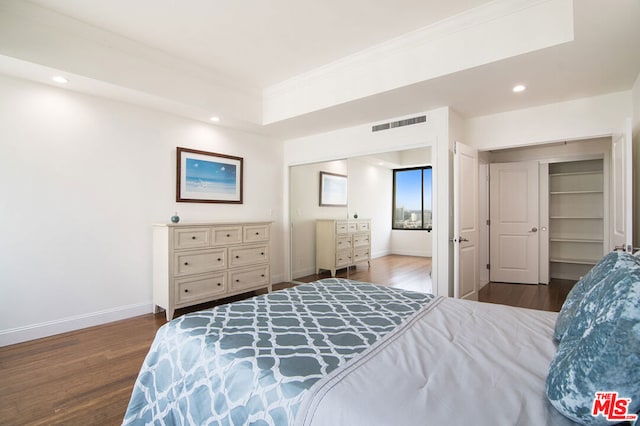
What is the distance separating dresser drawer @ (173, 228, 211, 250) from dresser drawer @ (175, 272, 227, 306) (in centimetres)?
38

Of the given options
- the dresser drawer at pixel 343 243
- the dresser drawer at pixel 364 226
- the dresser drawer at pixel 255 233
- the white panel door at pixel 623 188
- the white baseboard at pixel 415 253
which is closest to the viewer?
the white panel door at pixel 623 188

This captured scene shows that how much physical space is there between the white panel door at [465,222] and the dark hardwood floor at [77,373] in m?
0.84

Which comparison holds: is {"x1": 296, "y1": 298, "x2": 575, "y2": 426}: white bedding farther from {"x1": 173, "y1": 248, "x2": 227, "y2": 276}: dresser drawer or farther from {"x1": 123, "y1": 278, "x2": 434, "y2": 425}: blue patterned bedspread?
{"x1": 173, "y1": 248, "x2": 227, "y2": 276}: dresser drawer

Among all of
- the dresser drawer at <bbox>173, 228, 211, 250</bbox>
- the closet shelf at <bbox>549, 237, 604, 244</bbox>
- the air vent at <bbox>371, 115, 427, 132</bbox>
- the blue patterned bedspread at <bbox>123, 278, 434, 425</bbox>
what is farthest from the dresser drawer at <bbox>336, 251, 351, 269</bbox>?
the closet shelf at <bbox>549, 237, 604, 244</bbox>

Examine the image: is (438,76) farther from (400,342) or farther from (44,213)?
(44,213)

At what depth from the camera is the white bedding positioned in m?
0.86

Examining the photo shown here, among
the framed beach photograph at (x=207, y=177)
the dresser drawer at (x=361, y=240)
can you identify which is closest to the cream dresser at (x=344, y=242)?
the dresser drawer at (x=361, y=240)

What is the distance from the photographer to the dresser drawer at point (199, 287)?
137 inches

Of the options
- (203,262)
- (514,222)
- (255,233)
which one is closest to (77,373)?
(203,262)

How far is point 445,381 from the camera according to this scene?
1021 millimetres

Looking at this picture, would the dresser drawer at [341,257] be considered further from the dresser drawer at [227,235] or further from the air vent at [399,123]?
the air vent at [399,123]

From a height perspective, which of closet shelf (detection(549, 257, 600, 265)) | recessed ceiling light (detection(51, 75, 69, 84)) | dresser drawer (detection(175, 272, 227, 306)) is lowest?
dresser drawer (detection(175, 272, 227, 306))

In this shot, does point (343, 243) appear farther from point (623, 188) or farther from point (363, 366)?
point (363, 366)

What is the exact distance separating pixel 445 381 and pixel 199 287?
323 centimetres
